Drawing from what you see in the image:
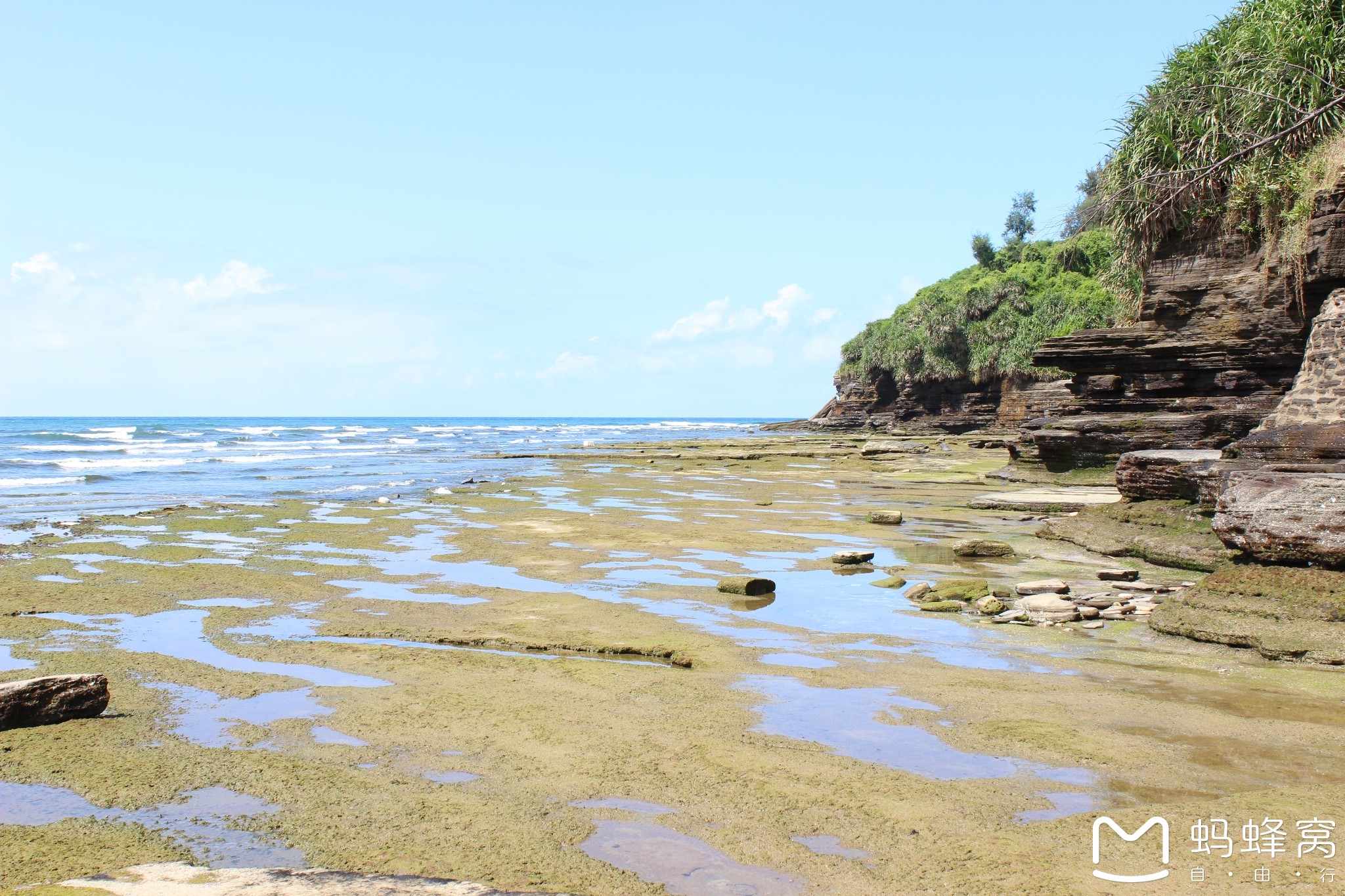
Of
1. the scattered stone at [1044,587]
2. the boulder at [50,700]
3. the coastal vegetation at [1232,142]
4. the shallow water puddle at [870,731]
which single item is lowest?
the shallow water puddle at [870,731]

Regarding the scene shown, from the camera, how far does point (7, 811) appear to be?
12.0 feet

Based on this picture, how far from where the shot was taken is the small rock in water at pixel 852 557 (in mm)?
10141

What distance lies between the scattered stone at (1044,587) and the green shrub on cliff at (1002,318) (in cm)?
3786

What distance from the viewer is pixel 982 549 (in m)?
10.5

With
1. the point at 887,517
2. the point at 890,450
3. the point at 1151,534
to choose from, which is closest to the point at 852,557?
the point at 1151,534

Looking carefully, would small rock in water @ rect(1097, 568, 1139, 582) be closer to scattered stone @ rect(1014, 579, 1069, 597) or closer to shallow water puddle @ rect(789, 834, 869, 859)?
scattered stone @ rect(1014, 579, 1069, 597)

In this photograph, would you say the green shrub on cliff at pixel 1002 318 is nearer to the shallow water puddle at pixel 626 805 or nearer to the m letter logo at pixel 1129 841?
the m letter logo at pixel 1129 841

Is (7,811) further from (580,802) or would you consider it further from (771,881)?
(771,881)

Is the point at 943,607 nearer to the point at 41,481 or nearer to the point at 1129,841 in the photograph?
the point at 1129,841

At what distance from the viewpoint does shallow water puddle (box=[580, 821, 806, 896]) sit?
3121mm

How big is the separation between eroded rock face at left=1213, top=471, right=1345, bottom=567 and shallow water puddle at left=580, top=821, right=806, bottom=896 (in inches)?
239

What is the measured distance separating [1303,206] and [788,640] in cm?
1209

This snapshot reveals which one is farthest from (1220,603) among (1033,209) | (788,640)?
(1033,209)

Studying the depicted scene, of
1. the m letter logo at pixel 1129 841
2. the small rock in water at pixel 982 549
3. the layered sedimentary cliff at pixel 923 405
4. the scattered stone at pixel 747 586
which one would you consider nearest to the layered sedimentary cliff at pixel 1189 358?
the small rock in water at pixel 982 549
